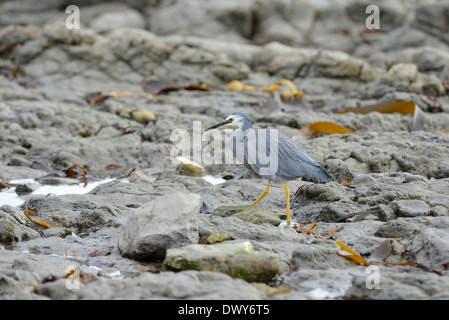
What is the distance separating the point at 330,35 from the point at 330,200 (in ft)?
42.8

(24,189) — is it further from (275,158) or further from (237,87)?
(237,87)

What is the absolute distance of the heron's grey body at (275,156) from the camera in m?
4.48

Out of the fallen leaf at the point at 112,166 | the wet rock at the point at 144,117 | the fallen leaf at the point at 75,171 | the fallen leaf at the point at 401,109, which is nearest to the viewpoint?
the fallen leaf at the point at 75,171

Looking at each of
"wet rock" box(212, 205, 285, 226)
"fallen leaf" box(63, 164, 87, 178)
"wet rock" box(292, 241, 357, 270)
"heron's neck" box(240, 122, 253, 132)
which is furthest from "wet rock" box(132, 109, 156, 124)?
"wet rock" box(292, 241, 357, 270)

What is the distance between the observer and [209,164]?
7.17 metres

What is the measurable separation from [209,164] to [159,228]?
370 cm

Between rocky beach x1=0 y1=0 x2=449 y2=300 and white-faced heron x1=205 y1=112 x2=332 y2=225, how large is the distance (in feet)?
0.83

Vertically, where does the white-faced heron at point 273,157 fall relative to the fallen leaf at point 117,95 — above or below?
below

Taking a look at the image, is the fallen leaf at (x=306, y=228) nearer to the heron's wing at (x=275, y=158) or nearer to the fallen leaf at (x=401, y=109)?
the heron's wing at (x=275, y=158)

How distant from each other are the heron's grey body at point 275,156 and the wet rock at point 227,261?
Answer: 1287mm

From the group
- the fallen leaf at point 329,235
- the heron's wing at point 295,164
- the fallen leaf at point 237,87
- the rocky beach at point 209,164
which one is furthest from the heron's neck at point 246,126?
the fallen leaf at point 237,87

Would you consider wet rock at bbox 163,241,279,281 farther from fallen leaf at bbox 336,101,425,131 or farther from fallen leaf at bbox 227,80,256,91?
fallen leaf at bbox 227,80,256,91

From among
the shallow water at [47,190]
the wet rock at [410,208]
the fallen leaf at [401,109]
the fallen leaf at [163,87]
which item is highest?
the fallen leaf at [163,87]

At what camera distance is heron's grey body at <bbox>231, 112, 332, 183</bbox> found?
448 cm
